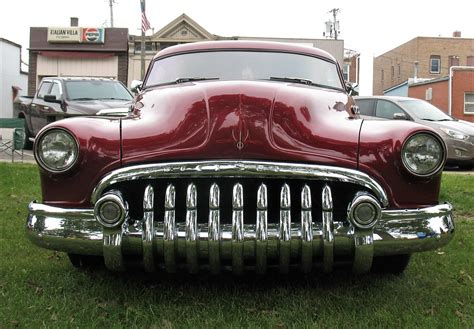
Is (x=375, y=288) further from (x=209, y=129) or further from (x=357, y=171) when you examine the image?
(x=209, y=129)

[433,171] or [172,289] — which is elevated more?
[433,171]

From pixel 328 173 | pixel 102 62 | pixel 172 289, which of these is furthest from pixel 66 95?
pixel 102 62

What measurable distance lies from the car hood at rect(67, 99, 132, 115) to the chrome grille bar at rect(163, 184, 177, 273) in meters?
6.85

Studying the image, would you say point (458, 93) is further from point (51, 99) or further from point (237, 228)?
point (237, 228)

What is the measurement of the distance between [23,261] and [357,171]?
2.43m

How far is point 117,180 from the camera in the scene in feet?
8.75

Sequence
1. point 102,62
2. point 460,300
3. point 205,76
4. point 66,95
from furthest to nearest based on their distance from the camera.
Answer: point 102,62, point 66,95, point 205,76, point 460,300

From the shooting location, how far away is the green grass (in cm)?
275

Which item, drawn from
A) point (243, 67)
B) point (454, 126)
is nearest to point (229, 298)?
point (243, 67)

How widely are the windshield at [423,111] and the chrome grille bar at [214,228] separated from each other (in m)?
7.72

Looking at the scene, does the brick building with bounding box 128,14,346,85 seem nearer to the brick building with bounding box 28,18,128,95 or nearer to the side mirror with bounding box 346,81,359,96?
the brick building with bounding box 28,18,128,95

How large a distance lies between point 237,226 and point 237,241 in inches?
2.8

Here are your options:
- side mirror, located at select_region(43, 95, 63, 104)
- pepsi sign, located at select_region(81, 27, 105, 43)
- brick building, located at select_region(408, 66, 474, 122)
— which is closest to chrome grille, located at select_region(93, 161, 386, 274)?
side mirror, located at select_region(43, 95, 63, 104)

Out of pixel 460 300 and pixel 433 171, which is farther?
pixel 460 300
